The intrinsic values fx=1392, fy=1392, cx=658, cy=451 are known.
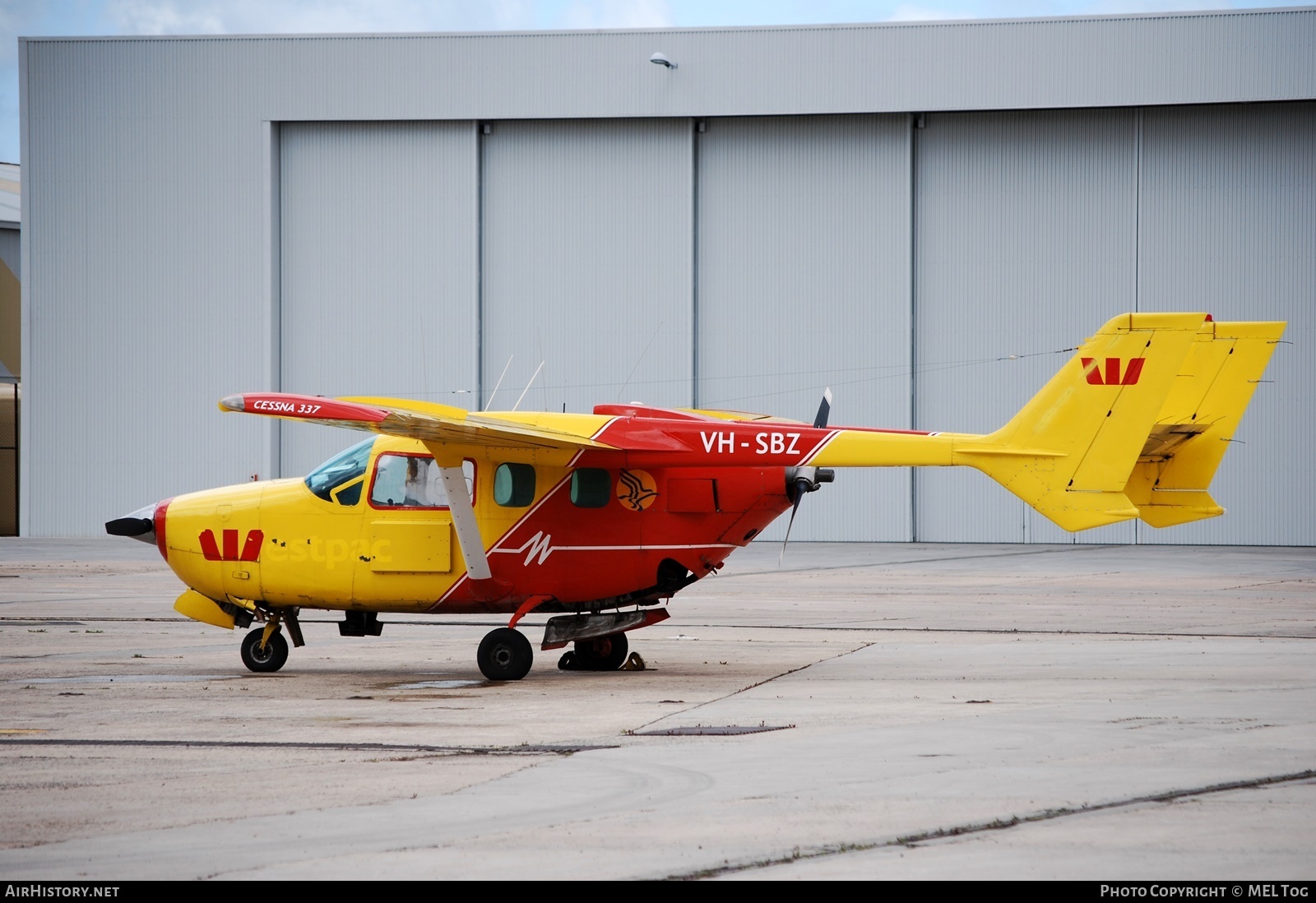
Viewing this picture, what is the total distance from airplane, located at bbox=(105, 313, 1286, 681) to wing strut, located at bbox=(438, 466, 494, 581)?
18 mm

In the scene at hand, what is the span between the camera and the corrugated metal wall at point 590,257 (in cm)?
4056

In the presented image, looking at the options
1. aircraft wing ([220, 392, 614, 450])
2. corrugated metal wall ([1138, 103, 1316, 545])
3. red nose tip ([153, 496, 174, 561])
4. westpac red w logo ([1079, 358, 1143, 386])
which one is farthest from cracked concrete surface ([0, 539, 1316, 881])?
corrugated metal wall ([1138, 103, 1316, 545])

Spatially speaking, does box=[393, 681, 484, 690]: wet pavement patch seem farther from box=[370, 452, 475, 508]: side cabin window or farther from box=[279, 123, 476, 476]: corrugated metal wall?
box=[279, 123, 476, 476]: corrugated metal wall

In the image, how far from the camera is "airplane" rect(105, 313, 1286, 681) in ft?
41.7

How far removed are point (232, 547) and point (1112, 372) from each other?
8.63 meters

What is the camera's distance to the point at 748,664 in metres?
14.4

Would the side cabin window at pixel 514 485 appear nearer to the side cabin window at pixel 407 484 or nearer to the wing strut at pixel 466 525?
the wing strut at pixel 466 525

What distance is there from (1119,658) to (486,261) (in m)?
29.6

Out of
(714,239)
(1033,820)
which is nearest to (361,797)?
(1033,820)

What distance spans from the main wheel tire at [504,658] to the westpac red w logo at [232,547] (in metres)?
2.51

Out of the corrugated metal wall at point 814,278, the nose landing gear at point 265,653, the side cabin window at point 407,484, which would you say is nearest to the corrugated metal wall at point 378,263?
the corrugated metal wall at point 814,278

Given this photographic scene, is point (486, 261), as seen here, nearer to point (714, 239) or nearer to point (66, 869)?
point (714, 239)

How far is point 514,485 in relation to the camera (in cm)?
1346

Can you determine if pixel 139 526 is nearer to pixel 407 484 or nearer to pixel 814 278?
pixel 407 484
